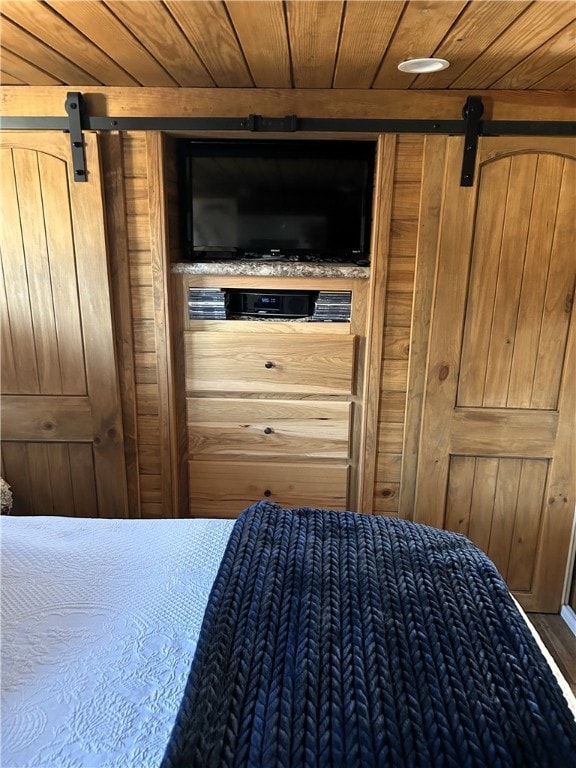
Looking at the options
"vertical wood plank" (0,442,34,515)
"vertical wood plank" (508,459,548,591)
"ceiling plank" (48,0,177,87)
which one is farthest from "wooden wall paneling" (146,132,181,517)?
"vertical wood plank" (508,459,548,591)

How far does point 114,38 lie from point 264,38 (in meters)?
0.43

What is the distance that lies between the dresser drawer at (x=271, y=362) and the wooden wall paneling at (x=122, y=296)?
247 mm

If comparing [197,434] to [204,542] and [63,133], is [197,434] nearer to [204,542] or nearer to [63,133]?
[204,542]

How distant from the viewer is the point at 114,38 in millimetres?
1430

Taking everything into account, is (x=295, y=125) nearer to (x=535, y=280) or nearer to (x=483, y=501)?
(x=535, y=280)

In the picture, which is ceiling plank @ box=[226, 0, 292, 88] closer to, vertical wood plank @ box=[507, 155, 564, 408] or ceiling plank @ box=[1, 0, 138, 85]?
ceiling plank @ box=[1, 0, 138, 85]

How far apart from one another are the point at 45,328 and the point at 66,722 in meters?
1.55

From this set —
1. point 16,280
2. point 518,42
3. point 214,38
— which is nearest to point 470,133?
point 518,42

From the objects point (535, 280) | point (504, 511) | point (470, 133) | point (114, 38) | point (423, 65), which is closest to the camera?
point (114, 38)

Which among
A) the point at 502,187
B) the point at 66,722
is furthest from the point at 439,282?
the point at 66,722

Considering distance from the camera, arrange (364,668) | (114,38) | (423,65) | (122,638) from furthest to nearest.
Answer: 1. (423,65)
2. (114,38)
3. (122,638)
4. (364,668)

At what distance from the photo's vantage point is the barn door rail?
1809 millimetres

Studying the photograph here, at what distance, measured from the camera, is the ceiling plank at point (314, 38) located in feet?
4.00

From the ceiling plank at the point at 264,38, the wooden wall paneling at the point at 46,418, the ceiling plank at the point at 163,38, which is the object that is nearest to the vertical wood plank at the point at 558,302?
the ceiling plank at the point at 264,38
